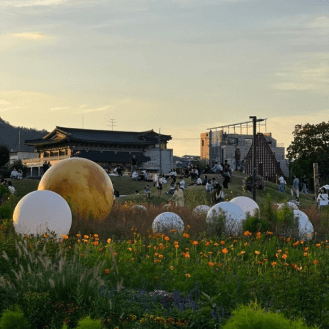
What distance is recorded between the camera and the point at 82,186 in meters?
14.5

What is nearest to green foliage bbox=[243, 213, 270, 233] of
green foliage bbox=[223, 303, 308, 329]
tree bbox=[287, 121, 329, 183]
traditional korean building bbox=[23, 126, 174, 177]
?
green foliage bbox=[223, 303, 308, 329]

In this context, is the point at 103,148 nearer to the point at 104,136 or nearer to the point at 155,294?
the point at 104,136

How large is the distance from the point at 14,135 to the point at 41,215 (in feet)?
345

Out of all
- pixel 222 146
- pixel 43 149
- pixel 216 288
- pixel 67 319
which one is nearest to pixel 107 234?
pixel 216 288

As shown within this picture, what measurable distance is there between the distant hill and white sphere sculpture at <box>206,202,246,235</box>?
318 ft

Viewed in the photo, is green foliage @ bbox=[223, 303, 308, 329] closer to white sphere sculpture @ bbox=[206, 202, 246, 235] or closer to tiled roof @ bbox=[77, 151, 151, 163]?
white sphere sculpture @ bbox=[206, 202, 246, 235]

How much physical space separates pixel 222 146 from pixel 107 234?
209 feet

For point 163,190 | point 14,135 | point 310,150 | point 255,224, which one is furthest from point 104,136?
point 255,224

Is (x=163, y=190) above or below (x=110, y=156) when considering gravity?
below

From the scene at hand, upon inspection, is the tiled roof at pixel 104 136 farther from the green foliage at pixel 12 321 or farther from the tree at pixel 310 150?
the green foliage at pixel 12 321

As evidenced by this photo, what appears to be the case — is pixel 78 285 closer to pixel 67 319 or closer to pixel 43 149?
pixel 67 319

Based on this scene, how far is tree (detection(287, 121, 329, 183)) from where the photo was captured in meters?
50.6

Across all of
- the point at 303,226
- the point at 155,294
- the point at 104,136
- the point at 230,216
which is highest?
the point at 104,136

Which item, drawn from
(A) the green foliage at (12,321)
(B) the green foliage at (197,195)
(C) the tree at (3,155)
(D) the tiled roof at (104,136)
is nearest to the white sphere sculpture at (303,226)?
(A) the green foliage at (12,321)
